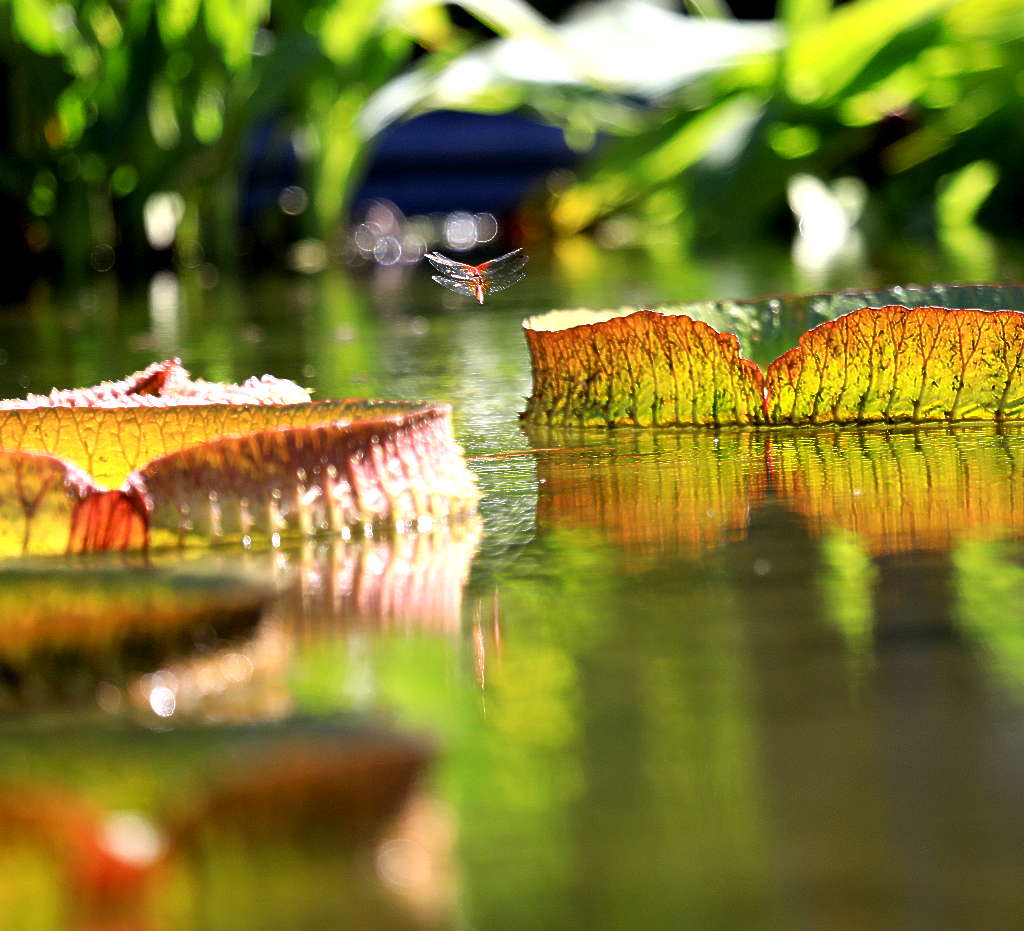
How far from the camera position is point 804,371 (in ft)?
4.60

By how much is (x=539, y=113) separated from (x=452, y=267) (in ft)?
16.3

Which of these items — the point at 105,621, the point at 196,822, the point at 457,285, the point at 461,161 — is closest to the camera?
the point at 196,822

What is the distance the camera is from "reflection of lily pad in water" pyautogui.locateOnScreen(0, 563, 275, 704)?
65 cm

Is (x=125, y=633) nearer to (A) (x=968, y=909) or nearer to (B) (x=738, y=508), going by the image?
(A) (x=968, y=909)

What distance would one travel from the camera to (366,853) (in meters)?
0.50

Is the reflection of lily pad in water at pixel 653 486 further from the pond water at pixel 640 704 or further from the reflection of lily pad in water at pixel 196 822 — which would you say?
the reflection of lily pad in water at pixel 196 822

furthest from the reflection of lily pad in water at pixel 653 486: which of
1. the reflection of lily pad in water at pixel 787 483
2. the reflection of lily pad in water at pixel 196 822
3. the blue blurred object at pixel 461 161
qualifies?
the blue blurred object at pixel 461 161

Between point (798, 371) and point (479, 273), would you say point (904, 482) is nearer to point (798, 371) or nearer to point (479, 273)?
point (798, 371)

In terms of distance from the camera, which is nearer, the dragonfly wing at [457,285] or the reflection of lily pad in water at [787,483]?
the reflection of lily pad in water at [787,483]

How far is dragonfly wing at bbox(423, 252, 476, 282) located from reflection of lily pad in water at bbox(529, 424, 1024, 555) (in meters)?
0.15

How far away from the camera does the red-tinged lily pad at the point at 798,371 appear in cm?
137

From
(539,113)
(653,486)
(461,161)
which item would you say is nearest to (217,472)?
(653,486)

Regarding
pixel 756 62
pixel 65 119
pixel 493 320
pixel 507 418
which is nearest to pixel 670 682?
pixel 507 418

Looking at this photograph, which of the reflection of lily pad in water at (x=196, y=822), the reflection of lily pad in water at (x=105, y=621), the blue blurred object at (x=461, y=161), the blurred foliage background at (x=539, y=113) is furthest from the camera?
the blue blurred object at (x=461, y=161)
